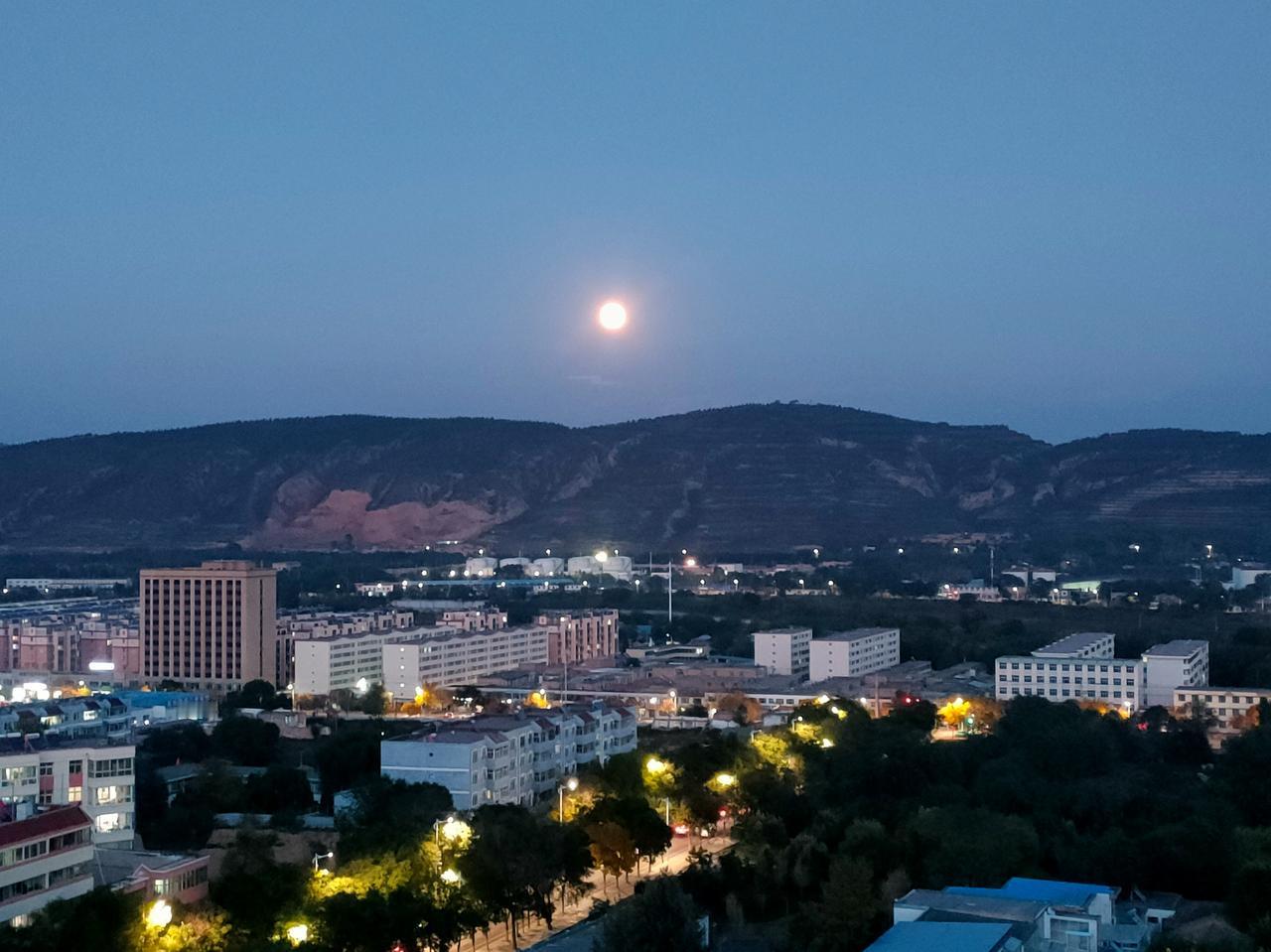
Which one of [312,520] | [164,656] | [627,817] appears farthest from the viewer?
[312,520]

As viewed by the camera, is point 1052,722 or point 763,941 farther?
point 1052,722

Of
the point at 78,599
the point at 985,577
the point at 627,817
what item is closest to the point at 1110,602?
the point at 985,577

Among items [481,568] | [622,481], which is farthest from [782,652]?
[622,481]

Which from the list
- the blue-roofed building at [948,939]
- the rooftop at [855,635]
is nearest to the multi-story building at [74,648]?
the rooftop at [855,635]

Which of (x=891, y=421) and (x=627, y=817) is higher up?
(x=891, y=421)

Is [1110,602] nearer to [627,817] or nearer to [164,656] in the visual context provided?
[164,656]

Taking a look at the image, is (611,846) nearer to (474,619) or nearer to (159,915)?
(159,915)
